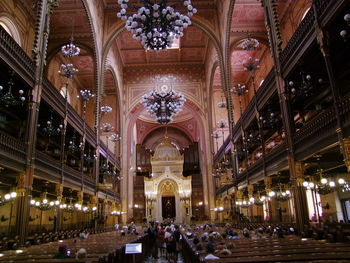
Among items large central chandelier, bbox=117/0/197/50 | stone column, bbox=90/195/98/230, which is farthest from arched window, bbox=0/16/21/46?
stone column, bbox=90/195/98/230

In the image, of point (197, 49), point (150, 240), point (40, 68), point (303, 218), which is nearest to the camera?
point (303, 218)

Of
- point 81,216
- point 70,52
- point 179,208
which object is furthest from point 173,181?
point 70,52

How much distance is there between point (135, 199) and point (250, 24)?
75.4ft

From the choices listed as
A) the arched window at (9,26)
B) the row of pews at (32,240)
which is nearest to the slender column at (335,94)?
the row of pews at (32,240)

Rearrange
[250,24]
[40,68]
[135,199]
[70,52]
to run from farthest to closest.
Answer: [135,199] < [250,24] < [70,52] < [40,68]

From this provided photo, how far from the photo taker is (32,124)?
1086 centimetres

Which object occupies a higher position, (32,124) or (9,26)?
(9,26)

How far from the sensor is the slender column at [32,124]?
9914mm

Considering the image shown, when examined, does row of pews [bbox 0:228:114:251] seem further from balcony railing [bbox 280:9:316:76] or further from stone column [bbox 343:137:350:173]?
balcony railing [bbox 280:9:316:76]

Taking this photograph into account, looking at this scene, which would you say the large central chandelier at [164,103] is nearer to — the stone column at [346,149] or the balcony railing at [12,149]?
the balcony railing at [12,149]

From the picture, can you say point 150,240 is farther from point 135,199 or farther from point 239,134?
point 135,199

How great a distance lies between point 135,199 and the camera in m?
34.6

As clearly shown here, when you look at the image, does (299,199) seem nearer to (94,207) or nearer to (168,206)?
(94,207)

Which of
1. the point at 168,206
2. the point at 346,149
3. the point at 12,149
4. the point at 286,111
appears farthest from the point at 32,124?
the point at 168,206
